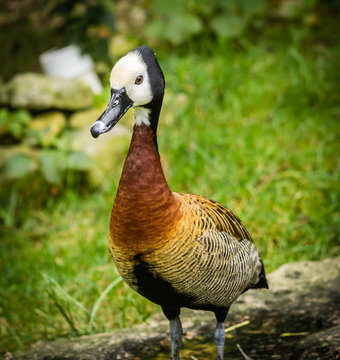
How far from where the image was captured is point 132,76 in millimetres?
2320

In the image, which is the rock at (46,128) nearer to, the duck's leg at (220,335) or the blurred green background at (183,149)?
the blurred green background at (183,149)

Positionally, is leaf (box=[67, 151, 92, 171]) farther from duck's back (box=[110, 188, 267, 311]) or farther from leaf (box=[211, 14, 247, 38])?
duck's back (box=[110, 188, 267, 311])

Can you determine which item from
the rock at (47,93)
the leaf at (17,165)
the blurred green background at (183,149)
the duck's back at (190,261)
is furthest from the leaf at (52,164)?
the duck's back at (190,261)

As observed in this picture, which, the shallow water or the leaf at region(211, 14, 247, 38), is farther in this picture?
the leaf at region(211, 14, 247, 38)

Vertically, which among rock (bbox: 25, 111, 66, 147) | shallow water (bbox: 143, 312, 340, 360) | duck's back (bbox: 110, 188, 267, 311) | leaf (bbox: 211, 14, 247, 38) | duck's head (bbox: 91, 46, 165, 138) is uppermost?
leaf (bbox: 211, 14, 247, 38)

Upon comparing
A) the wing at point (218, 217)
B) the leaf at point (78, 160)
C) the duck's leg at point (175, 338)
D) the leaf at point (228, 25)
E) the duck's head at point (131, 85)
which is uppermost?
the leaf at point (228, 25)

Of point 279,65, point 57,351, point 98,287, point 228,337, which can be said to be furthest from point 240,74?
point 57,351

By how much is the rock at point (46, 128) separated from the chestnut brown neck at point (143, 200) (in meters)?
2.78

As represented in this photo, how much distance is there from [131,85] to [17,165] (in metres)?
2.73

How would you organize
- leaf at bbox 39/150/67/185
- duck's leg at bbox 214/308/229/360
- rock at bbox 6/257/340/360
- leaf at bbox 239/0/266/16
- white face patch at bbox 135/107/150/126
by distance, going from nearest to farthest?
white face patch at bbox 135/107/150/126 → duck's leg at bbox 214/308/229/360 → rock at bbox 6/257/340/360 → leaf at bbox 39/150/67/185 → leaf at bbox 239/0/266/16

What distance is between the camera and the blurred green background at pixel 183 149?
13.3 feet

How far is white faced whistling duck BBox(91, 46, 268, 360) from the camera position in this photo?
7.72ft

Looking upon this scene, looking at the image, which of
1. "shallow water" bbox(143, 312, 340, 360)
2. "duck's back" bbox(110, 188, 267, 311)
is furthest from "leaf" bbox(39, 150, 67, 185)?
"duck's back" bbox(110, 188, 267, 311)

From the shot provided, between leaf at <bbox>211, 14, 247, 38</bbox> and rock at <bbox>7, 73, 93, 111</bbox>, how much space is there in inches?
63.0
